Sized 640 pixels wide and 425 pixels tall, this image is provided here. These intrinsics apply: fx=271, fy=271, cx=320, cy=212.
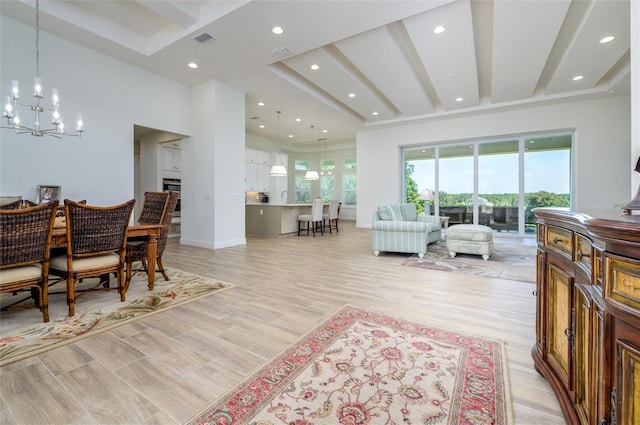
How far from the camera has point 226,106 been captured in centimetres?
569

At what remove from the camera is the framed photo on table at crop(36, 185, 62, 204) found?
3891 millimetres

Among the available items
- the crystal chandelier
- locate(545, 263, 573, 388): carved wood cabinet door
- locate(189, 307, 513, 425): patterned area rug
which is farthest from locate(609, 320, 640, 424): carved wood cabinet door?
the crystal chandelier

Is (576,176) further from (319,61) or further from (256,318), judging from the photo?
(256,318)

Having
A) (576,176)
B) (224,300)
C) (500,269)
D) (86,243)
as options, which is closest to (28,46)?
(86,243)

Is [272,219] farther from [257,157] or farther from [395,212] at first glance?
[257,157]

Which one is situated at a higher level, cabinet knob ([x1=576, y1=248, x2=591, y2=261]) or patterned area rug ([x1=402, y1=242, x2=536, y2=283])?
cabinet knob ([x1=576, y1=248, x2=591, y2=261])

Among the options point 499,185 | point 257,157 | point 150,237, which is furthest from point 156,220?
point 499,185

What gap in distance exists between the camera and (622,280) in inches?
30.4

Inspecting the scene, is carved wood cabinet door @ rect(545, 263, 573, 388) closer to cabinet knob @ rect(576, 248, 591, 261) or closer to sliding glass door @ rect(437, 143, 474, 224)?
cabinet knob @ rect(576, 248, 591, 261)

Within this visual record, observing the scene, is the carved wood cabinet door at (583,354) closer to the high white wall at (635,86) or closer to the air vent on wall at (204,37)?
the high white wall at (635,86)

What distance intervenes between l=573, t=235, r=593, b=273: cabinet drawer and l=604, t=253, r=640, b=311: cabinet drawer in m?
0.16

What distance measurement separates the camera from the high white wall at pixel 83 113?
374cm

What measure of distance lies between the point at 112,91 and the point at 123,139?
32.3 inches

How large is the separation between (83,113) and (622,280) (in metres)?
6.22
